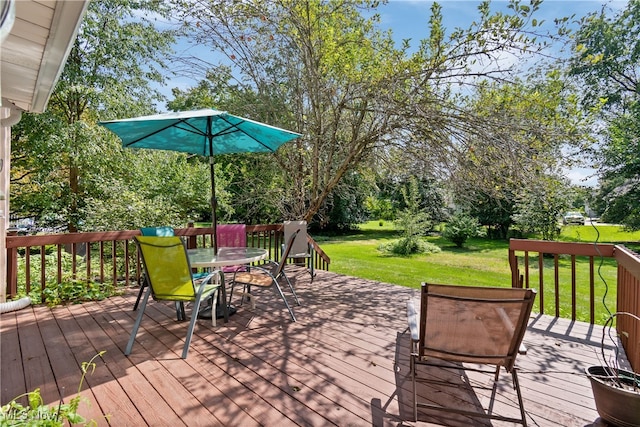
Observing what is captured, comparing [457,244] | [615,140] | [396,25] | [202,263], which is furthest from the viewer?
[457,244]

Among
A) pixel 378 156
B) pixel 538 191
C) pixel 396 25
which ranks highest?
pixel 396 25

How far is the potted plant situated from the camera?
186 centimetres

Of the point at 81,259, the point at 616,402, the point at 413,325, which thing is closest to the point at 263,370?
the point at 413,325

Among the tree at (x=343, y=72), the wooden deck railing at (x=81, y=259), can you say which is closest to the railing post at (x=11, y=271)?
the wooden deck railing at (x=81, y=259)

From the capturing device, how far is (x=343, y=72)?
5.45 meters

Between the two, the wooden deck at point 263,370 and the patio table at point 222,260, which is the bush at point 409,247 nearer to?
the wooden deck at point 263,370

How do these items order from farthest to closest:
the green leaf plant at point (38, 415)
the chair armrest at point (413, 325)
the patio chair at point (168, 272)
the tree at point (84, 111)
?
the tree at point (84, 111) → the patio chair at point (168, 272) → the chair armrest at point (413, 325) → the green leaf plant at point (38, 415)

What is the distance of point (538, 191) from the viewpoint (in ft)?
15.2

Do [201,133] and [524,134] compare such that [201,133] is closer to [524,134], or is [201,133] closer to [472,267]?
[524,134]

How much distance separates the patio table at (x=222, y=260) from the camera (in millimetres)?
3309

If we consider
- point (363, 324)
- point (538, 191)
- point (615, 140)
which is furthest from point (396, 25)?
point (615, 140)

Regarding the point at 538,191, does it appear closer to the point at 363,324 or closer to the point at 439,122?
the point at 439,122

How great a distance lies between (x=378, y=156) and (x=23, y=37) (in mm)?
4759

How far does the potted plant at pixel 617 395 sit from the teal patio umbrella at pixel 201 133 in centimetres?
336
